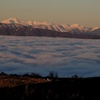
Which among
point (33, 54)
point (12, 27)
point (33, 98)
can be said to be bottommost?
point (33, 98)

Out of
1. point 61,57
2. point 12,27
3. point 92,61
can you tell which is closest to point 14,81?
point 92,61

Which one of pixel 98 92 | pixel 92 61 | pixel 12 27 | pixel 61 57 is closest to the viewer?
pixel 98 92

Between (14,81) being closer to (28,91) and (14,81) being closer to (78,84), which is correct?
(78,84)

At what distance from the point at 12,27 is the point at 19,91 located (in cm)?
9283

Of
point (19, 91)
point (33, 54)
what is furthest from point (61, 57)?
point (19, 91)

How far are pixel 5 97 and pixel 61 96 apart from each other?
3.79 feet

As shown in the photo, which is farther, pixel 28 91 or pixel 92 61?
pixel 92 61

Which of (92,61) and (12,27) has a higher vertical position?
(12,27)

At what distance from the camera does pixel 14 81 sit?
11719 mm

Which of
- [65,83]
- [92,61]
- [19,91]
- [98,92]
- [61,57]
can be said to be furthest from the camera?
[61,57]

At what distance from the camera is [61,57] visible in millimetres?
32812

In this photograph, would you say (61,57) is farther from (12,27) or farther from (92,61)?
(12,27)

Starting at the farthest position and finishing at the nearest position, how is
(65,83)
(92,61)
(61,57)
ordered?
(61,57) < (92,61) < (65,83)

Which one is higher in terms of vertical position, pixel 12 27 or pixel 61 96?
pixel 12 27
